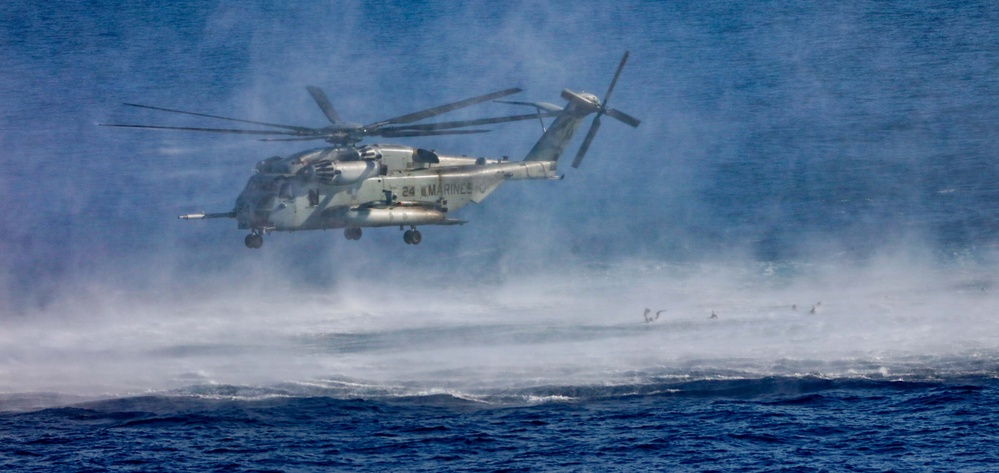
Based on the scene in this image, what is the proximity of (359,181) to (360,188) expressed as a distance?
0.41 metres

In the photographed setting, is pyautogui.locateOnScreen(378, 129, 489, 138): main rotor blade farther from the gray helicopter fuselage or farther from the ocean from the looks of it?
the ocean

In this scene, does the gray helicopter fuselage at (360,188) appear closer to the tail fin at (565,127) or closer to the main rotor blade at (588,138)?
the tail fin at (565,127)

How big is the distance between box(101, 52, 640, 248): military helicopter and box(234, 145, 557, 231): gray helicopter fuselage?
46 millimetres

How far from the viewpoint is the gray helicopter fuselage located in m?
57.2

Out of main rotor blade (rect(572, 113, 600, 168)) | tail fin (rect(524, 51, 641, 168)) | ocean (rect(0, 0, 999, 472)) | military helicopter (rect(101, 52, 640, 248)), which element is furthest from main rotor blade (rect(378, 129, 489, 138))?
ocean (rect(0, 0, 999, 472))

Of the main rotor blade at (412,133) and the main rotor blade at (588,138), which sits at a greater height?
the main rotor blade at (588,138)

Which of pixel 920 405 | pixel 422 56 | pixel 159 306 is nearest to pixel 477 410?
pixel 920 405

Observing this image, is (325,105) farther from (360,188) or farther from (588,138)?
(588,138)

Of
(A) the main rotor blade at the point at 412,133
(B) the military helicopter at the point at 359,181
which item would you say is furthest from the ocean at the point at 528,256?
(A) the main rotor blade at the point at 412,133

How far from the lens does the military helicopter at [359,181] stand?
5700 cm

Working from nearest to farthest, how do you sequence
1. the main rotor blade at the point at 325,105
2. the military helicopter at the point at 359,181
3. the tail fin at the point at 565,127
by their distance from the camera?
the military helicopter at the point at 359,181
the main rotor blade at the point at 325,105
the tail fin at the point at 565,127

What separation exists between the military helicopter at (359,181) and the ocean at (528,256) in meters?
11.0

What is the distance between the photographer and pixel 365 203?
59.9m

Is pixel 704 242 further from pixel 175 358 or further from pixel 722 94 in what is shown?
pixel 175 358
